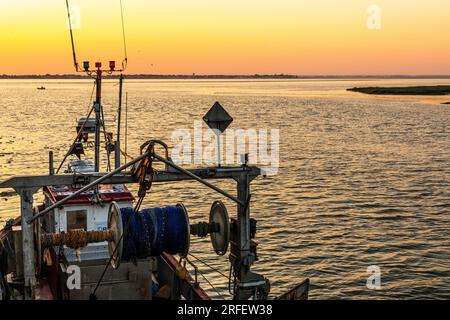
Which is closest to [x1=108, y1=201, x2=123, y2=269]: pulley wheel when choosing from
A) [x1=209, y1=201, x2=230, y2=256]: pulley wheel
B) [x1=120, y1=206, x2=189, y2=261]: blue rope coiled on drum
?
[x1=120, y1=206, x2=189, y2=261]: blue rope coiled on drum

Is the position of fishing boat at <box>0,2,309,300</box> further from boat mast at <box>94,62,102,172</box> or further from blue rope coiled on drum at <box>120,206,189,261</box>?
boat mast at <box>94,62,102,172</box>

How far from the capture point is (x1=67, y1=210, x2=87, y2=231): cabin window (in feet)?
55.2

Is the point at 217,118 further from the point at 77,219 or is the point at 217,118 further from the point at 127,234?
the point at 77,219

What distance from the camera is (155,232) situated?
40.8ft

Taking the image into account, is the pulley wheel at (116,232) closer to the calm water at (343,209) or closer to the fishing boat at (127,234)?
the fishing boat at (127,234)

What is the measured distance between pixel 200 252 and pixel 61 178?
51.2 ft

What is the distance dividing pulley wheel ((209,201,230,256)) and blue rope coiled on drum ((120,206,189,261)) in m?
0.87

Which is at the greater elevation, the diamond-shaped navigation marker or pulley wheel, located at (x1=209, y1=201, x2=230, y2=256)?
the diamond-shaped navigation marker

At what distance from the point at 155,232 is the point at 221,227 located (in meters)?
1.54

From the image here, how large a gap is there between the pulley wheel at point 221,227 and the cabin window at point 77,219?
5123 mm

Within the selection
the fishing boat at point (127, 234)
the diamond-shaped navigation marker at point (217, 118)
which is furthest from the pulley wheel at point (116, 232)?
the diamond-shaped navigation marker at point (217, 118)

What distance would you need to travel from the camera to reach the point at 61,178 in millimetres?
11484
